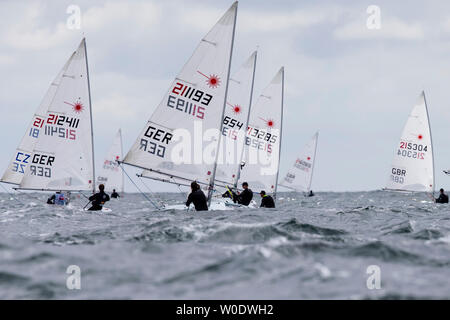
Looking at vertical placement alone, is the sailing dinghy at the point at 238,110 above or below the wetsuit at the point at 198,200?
above

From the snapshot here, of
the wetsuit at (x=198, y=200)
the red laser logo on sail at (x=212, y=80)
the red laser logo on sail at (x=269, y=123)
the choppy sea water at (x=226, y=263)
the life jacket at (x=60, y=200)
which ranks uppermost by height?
the red laser logo on sail at (x=269, y=123)

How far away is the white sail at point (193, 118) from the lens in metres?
18.1

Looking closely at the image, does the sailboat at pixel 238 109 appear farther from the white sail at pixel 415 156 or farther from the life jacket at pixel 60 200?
the white sail at pixel 415 156

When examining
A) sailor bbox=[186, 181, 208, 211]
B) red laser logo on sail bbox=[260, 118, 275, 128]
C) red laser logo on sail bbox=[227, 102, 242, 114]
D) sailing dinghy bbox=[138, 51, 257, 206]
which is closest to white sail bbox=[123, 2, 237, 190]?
sailor bbox=[186, 181, 208, 211]

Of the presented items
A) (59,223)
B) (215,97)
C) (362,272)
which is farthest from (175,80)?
(362,272)

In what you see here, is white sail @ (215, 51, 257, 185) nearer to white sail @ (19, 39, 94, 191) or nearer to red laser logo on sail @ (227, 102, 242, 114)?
red laser logo on sail @ (227, 102, 242, 114)

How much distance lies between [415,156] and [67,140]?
22.9 metres

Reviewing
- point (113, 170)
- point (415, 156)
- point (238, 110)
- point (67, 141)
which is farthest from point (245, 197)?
point (113, 170)

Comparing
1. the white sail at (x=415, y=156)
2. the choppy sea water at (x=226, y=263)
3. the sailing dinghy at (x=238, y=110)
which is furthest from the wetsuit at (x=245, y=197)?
the white sail at (x=415, y=156)

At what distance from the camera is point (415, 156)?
1454 inches

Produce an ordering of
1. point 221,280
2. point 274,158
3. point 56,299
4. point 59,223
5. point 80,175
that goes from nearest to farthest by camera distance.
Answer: point 56,299 → point 221,280 → point 59,223 → point 80,175 → point 274,158

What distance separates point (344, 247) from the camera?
28.7 ft
